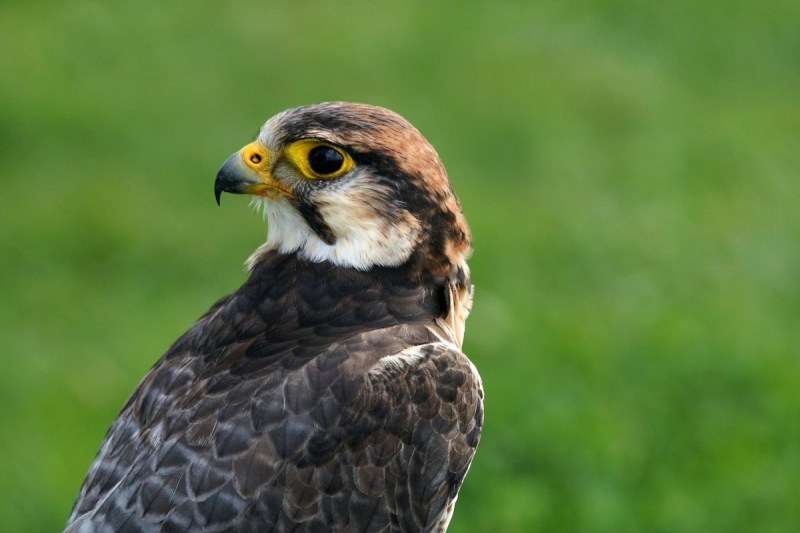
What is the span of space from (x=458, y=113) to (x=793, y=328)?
10.4 ft

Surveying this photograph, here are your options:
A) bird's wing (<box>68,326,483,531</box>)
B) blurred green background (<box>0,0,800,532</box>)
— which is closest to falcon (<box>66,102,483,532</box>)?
bird's wing (<box>68,326,483,531</box>)

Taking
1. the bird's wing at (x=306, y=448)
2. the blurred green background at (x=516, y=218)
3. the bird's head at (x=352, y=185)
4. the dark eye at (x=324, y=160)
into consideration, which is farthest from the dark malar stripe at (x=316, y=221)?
the blurred green background at (x=516, y=218)

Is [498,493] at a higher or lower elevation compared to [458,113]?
lower

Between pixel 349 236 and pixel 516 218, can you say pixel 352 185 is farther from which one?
pixel 516 218

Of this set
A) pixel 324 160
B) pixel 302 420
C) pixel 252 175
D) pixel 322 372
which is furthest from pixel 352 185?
pixel 302 420

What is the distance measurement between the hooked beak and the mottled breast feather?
239mm

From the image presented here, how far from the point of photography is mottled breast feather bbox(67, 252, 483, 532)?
3.52 meters

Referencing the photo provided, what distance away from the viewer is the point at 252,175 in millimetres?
3957

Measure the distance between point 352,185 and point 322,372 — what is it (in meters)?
0.58

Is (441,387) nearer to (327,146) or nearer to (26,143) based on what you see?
(327,146)

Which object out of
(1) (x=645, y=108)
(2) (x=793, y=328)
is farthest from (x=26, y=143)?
(2) (x=793, y=328)

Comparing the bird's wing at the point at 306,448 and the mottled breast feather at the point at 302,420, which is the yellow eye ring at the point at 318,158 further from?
the bird's wing at the point at 306,448

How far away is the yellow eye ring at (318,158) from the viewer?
12.7ft

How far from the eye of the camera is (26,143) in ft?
28.9
